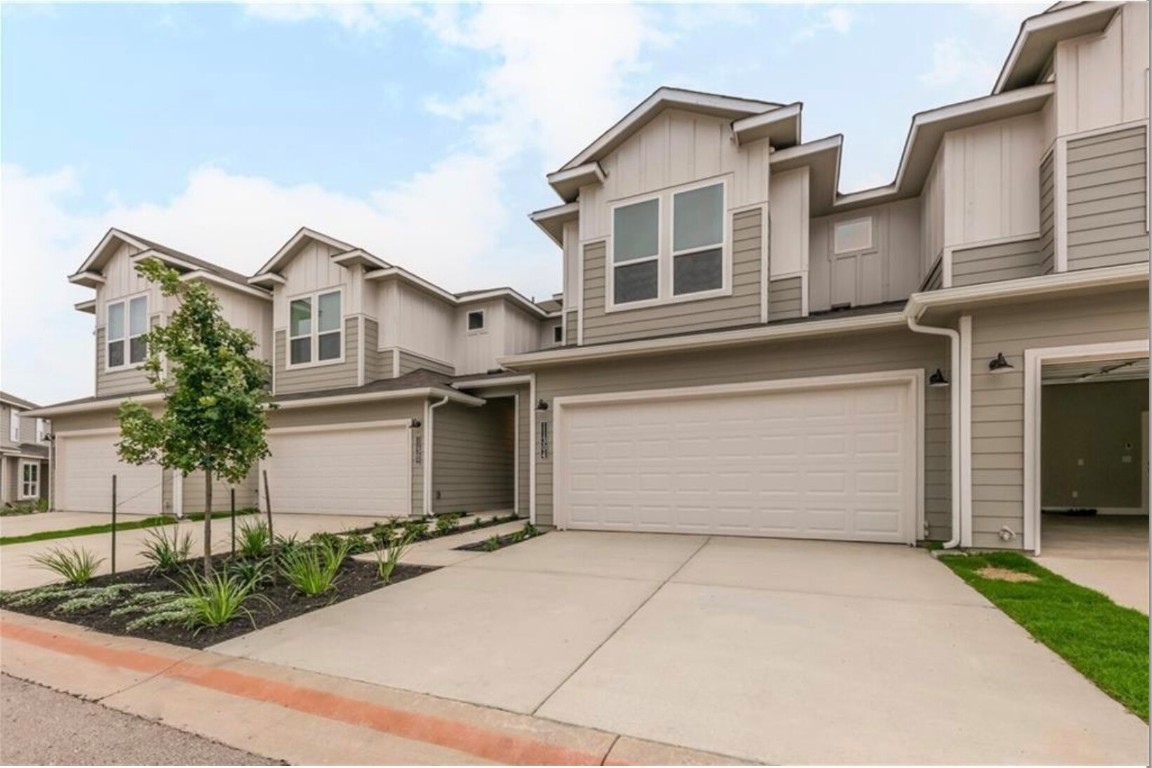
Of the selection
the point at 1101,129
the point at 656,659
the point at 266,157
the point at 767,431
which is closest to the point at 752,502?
the point at 767,431

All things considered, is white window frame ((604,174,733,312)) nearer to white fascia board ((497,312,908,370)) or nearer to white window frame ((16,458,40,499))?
white fascia board ((497,312,908,370))

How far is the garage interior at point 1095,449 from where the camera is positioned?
345 inches

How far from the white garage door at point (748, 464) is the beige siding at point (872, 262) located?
275 centimetres

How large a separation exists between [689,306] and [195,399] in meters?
6.54

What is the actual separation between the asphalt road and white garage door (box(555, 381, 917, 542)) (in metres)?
6.01

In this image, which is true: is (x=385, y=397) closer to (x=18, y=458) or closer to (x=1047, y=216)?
(x=1047, y=216)

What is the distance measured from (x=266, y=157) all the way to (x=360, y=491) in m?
9.08

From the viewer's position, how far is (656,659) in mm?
3090

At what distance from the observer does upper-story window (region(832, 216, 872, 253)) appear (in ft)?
28.9

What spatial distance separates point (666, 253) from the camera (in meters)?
8.40

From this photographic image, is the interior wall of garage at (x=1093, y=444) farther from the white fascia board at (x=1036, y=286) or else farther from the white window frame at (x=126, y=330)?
the white window frame at (x=126, y=330)

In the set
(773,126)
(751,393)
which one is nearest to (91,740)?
(751,393)

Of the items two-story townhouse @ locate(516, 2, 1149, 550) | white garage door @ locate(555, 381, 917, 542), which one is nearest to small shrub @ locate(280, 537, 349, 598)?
two-story townhouse @ locate(516, 2, 1149, 550)

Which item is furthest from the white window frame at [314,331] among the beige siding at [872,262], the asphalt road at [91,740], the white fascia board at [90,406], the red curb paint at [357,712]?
the beige siding at [872,262]
